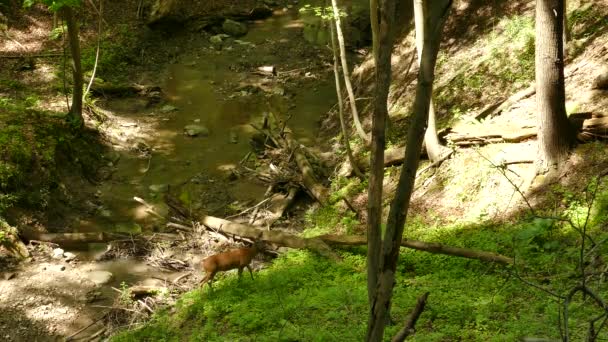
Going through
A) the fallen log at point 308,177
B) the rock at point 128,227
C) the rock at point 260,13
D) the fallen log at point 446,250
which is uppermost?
the rock at point 260,13

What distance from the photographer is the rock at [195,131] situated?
16.0 m

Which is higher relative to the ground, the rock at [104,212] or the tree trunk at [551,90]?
the tree trunk at [551,90]

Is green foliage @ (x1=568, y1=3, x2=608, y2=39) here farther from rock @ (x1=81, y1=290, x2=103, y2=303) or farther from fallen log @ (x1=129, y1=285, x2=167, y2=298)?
rock @ (x1=81, y1=290, x2=103, y2=303)

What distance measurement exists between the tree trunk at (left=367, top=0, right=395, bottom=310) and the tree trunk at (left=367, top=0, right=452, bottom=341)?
417mm

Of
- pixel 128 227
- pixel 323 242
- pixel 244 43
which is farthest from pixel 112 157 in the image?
pixel 244 43

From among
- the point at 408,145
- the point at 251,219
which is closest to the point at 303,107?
the point at 251,219

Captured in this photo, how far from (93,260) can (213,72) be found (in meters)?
10.7

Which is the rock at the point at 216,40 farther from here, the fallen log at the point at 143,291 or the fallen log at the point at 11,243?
the fallen log at the point at 143,291

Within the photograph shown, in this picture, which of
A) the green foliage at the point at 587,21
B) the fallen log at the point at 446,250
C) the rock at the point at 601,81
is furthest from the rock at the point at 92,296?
the green foliage at the point at 587,21

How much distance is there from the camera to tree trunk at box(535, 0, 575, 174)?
808 centimetres

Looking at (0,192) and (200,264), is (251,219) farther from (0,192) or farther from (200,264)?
(0,192)

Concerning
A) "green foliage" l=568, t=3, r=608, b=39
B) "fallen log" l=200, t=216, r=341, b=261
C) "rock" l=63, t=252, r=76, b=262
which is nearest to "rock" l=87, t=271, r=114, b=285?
"rock" l=63, t=252, r=76, b=262

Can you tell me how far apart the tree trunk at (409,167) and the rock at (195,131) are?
12789 millimetres

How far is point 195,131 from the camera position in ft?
52.6
